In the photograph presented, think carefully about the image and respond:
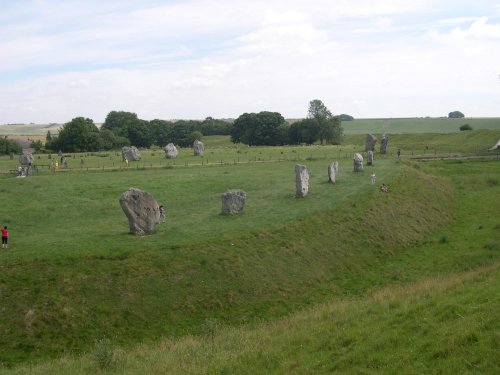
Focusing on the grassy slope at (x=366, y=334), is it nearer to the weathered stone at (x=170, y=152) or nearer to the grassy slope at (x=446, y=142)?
the weathered stone at (x=170, y=152)

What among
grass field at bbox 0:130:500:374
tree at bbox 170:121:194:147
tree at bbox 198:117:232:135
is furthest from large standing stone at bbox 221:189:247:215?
tree at bbox 198:117:232:135

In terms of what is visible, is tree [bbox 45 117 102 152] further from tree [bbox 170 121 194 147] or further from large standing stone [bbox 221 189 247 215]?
large standing stone [bbox 221 189 247 215]

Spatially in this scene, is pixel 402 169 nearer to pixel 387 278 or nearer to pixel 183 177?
pixel 183 177

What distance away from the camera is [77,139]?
106875 mm

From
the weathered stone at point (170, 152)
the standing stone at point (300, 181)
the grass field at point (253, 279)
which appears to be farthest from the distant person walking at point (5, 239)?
the weathered stone at point (170, 152)

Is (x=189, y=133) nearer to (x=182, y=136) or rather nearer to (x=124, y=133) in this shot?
(x=182, y=136)

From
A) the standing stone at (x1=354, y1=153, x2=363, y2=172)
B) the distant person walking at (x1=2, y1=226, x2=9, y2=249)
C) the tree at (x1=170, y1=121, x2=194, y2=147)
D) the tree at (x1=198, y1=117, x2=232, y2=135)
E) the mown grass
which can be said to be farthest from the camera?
the tree at (x1=198, y1=117, x2=232, y2=135)

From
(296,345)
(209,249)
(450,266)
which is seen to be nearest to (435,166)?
(450,266)

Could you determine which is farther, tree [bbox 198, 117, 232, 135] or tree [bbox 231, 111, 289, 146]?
tree [bbox 198, 117, 232, 135]

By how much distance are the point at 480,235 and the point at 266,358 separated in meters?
27.6

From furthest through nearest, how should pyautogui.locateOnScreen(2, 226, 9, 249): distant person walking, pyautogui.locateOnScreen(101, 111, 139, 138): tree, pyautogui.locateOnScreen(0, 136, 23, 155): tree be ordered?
1. pyautogui.locateOnScreen(101, 111, 139, 138): tree
2. pyautogui.locateOnScreen(0, 136, 23, 155): tree
3. pyautogui.locateOnScreen(2, 226, 9, 249): distant person walking

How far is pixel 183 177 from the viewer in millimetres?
53812

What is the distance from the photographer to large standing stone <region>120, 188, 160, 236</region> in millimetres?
30734

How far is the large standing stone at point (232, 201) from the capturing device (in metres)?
36.5
